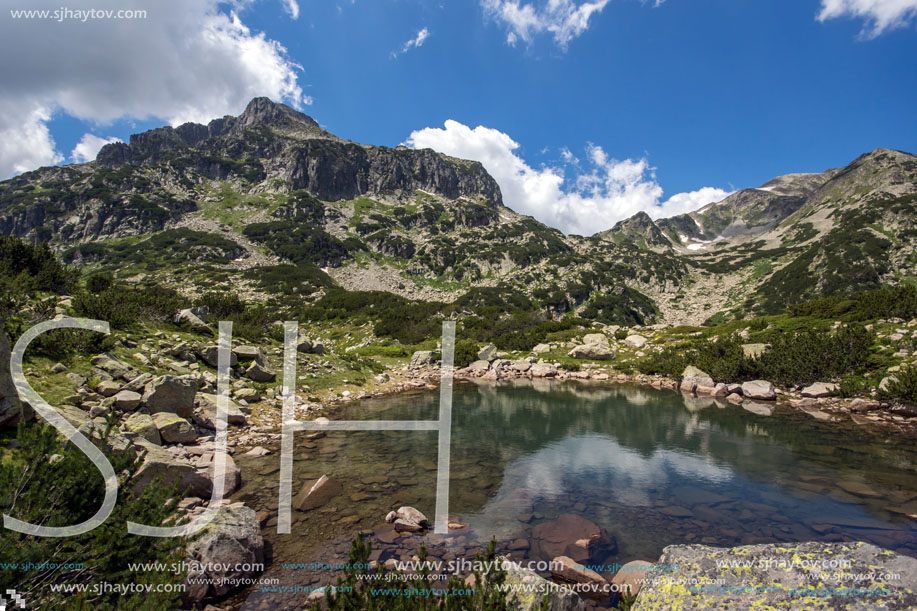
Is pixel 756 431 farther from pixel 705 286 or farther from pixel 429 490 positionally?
pixel 705 286

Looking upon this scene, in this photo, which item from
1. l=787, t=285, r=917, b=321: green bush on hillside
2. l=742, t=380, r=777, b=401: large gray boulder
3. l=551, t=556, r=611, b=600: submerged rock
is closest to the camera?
l=551, t=556, r=611, b=600: submerged rock

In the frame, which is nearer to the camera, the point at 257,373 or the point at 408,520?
the point at 408,520

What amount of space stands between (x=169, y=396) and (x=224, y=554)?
7059 millimetres

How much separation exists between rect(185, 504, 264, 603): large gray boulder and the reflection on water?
46cm

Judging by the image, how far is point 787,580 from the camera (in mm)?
3846

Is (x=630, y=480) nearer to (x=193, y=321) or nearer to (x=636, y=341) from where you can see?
(x=193, y=321)

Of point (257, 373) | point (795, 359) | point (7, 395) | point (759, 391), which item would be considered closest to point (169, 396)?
point (7, 395)

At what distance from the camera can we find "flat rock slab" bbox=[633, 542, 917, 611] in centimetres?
344

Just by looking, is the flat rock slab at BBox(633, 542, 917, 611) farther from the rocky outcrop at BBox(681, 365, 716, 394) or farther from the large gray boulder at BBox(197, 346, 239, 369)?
the rocky outcrop at BBox(681, 365, 716, 394)

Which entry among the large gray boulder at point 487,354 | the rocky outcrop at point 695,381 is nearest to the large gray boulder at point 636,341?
the rocky outcrop at point 695,381

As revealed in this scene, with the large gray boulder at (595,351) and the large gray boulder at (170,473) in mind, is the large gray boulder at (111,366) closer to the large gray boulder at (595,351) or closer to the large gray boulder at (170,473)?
the large gray boulder at (170,473)

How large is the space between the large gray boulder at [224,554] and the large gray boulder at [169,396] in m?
6.00

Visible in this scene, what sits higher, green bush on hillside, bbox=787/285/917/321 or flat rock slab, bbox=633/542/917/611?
green bush on hillside, bbox=787/285/917/321

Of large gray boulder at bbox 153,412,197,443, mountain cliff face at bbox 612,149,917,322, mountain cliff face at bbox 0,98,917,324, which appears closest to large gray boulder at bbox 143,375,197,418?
large gray boulder at bbox 153,412,197,443
